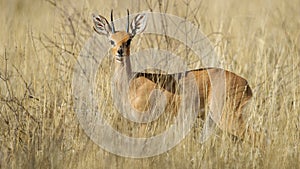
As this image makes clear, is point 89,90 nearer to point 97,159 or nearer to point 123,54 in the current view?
point 123,54

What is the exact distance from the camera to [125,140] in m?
4.88

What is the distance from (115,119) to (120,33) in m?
0.65

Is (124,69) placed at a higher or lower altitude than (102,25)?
lower

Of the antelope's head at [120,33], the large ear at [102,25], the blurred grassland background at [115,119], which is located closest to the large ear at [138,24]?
the antelope's head at [120,33]

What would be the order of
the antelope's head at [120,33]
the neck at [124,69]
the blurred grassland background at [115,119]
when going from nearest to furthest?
1. the blurred grassland background at [115,119]
2. the antelope's head at [120,33]
3. the neck at [124,69]

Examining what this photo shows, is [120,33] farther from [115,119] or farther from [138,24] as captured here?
[115,119]

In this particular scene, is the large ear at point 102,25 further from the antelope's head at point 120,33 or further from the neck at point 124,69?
the neck at point 124,69

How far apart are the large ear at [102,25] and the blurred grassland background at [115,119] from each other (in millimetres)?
353

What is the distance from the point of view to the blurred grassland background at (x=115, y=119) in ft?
15.3

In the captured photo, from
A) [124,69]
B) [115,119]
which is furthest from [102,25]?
[115,119]

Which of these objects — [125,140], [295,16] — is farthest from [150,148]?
[295,16]

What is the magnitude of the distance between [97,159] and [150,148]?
396 millimetres

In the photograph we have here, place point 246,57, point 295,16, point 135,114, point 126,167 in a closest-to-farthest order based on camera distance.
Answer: point 126,167 < point 135,114 < point 246,57 < point 295,16

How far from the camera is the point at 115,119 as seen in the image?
515cm
